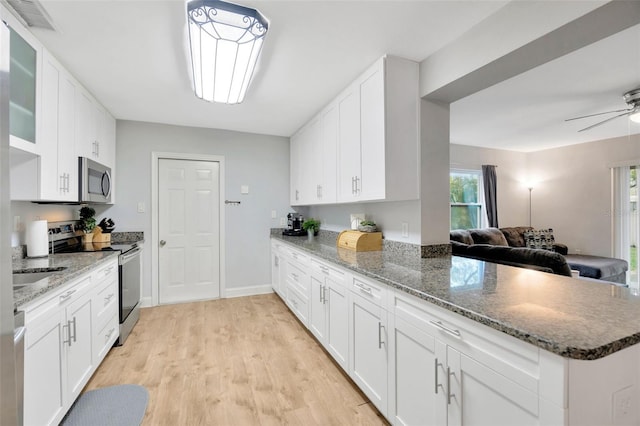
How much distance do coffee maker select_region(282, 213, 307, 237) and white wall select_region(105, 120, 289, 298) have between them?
0.79 ft

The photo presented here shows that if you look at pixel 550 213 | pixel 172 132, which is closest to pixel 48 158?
pixel 172 132

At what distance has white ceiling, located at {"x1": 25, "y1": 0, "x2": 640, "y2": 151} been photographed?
1648 millimetres

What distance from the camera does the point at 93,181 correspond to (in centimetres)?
269

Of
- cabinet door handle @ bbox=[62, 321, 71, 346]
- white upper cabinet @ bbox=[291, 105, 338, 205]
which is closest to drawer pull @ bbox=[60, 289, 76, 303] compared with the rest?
cabinet door handle @ bbox=[62, 321, 71, 346]

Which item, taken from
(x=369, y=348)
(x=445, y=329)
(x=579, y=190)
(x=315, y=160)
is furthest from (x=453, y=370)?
(x=579, y=190)

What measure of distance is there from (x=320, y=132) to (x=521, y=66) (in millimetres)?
1910

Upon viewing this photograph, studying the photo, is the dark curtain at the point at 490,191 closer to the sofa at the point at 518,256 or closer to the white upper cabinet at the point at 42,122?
the sofa at the point at 518,256

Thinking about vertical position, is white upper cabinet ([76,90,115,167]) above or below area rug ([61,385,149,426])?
above

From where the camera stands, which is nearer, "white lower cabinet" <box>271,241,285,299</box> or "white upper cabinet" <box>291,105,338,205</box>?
"white upper cabinet" <box>291,105,338,205</box>

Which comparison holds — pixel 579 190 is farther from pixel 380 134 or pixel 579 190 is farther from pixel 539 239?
pixel 380 134

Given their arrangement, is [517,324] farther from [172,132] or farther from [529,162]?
[529,162]

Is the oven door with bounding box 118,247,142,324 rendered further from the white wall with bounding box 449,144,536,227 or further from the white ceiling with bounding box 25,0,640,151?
the white wall with bounding box 449,144,536,227

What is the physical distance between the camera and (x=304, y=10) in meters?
1.63

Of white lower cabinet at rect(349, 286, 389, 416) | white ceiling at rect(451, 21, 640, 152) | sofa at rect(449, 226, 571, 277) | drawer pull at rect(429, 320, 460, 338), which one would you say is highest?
white ceiling at rect(451, 21, 640, 152)
